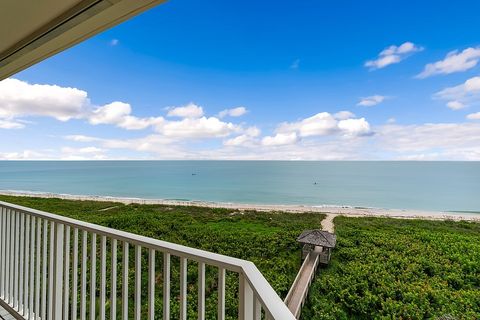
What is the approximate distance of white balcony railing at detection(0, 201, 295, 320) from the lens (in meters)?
0.73

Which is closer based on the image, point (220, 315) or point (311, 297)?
point (220, 315)

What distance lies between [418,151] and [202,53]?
5096cm

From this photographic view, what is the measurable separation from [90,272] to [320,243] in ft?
19.8

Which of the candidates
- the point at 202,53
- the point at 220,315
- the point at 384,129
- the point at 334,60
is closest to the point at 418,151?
the point at 384,129

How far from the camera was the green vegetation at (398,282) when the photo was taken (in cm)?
429

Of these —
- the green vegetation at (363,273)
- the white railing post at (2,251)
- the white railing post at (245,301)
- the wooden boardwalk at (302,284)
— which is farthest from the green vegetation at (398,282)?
the white railing post at (245,301)

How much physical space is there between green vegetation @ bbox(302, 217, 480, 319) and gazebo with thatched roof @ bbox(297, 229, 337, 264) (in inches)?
11.5

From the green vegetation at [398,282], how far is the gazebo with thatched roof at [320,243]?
291 millimetres

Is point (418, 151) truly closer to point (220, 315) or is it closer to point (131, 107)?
point (131, 107)

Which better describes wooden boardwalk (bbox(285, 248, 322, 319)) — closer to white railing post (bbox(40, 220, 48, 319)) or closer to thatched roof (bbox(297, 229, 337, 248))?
thatched roof (bbox(297, 229, 337, 248))

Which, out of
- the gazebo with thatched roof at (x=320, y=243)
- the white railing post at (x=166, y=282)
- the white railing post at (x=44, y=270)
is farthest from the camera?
Answer: the gazebo with thatched roof at (x=320, y=243)

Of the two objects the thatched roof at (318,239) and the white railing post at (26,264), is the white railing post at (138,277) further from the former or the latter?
the thatched roof at (318,239)

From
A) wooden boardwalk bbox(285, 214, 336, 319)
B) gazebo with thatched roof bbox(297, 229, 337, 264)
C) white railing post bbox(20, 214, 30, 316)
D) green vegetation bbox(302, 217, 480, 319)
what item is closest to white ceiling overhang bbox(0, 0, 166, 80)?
white railing post bbox(20, 214, 30, 316)

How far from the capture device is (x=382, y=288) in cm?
490
